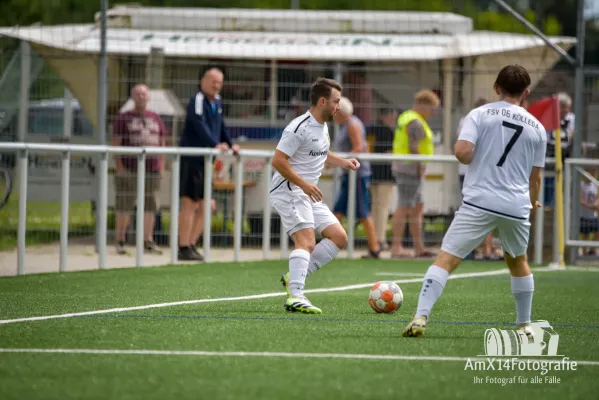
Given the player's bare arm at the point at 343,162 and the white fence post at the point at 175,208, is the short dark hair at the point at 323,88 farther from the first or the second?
the white fence post at the point at 175,208

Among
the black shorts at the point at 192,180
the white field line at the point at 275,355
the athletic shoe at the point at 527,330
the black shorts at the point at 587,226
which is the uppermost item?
the black shorts at the point at 192,180

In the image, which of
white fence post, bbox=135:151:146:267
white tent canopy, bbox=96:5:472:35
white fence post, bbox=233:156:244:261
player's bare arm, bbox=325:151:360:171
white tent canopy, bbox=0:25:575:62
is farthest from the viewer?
white tent canopy, bbox=96:5:472:35

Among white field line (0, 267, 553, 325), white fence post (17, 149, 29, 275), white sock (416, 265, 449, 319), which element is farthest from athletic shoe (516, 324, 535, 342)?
white fence post (17, 149, 29, 275)

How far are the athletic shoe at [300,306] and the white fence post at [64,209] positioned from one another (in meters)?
4.33

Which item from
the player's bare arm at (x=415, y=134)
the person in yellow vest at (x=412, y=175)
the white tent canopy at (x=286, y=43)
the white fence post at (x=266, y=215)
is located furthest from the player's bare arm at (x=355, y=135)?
the white tent canopy at (x=286, y=43)

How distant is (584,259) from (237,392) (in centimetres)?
1143

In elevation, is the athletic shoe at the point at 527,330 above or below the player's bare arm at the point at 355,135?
below

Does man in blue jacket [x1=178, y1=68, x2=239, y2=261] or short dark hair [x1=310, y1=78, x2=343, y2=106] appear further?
man in blue jacket [x1=178, y1=68, x2=239, y2=261]

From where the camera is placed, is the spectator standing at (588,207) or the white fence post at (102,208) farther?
the spectator standing at (588,207)

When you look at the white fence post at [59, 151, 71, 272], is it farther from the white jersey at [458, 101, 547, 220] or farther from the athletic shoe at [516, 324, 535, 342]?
the athletic shoe at [516, 324, 535, 342]

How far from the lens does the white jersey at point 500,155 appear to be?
26.0 ft

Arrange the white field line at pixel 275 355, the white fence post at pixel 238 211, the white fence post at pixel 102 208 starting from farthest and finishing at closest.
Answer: the white fence post at pixel 238 211 → the white fence post at pixel 102 208 → the white field line at pixel 275 355

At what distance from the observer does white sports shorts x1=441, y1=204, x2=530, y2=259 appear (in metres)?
7.94

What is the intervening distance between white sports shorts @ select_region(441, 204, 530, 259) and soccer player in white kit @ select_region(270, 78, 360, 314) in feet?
6.09
